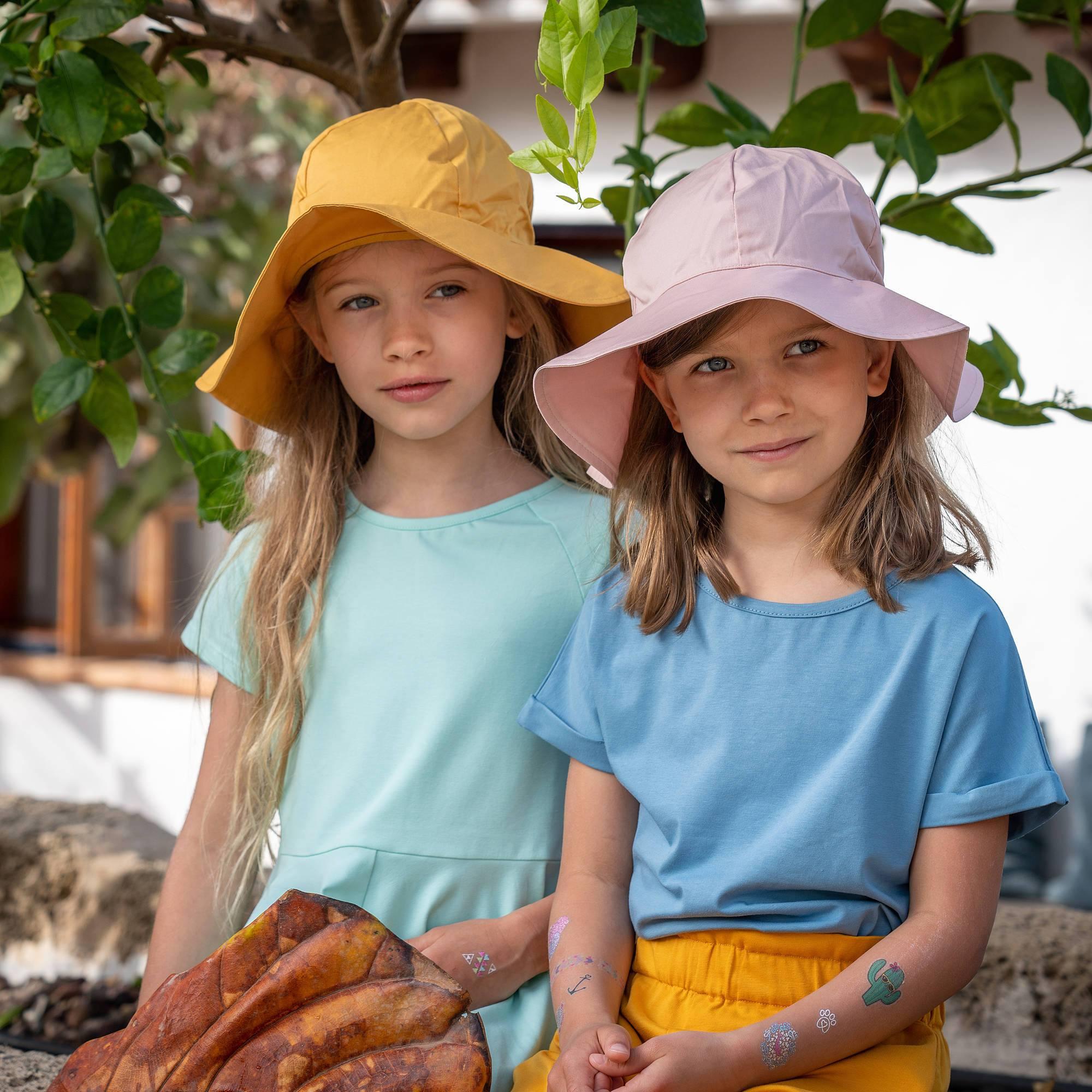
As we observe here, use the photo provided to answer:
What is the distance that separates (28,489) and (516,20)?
13.5ft

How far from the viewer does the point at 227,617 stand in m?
1.38

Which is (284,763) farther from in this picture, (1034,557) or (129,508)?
(129,508)

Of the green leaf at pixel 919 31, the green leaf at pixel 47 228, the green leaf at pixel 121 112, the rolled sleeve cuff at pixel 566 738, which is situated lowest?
the rolled sleeve cuff at pixel 566 738

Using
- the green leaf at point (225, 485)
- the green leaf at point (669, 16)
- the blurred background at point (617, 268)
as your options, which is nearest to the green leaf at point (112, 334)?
the green leaf at point (225, 485)

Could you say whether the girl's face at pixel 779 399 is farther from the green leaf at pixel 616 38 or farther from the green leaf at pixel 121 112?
the green leaf at pixel 121 112

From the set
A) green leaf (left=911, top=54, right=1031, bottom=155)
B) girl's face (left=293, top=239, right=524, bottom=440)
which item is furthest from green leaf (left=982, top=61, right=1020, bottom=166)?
girl's face (left=293, top=239, right=524, bottom=440)

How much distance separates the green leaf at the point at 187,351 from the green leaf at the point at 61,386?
8 cm

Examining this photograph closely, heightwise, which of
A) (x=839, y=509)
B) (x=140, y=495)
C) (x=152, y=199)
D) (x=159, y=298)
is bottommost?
(x=140, y=495)

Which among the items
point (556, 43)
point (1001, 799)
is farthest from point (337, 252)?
point (1001, 799)

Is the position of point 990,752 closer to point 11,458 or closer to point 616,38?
point 616,38

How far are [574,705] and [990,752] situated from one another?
354 millimetres

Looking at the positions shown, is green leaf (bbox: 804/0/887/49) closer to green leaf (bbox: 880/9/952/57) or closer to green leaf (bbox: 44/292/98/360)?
green leaf (bbox: 880/9/952/57)

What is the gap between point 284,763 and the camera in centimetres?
134

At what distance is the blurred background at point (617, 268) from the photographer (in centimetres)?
190
